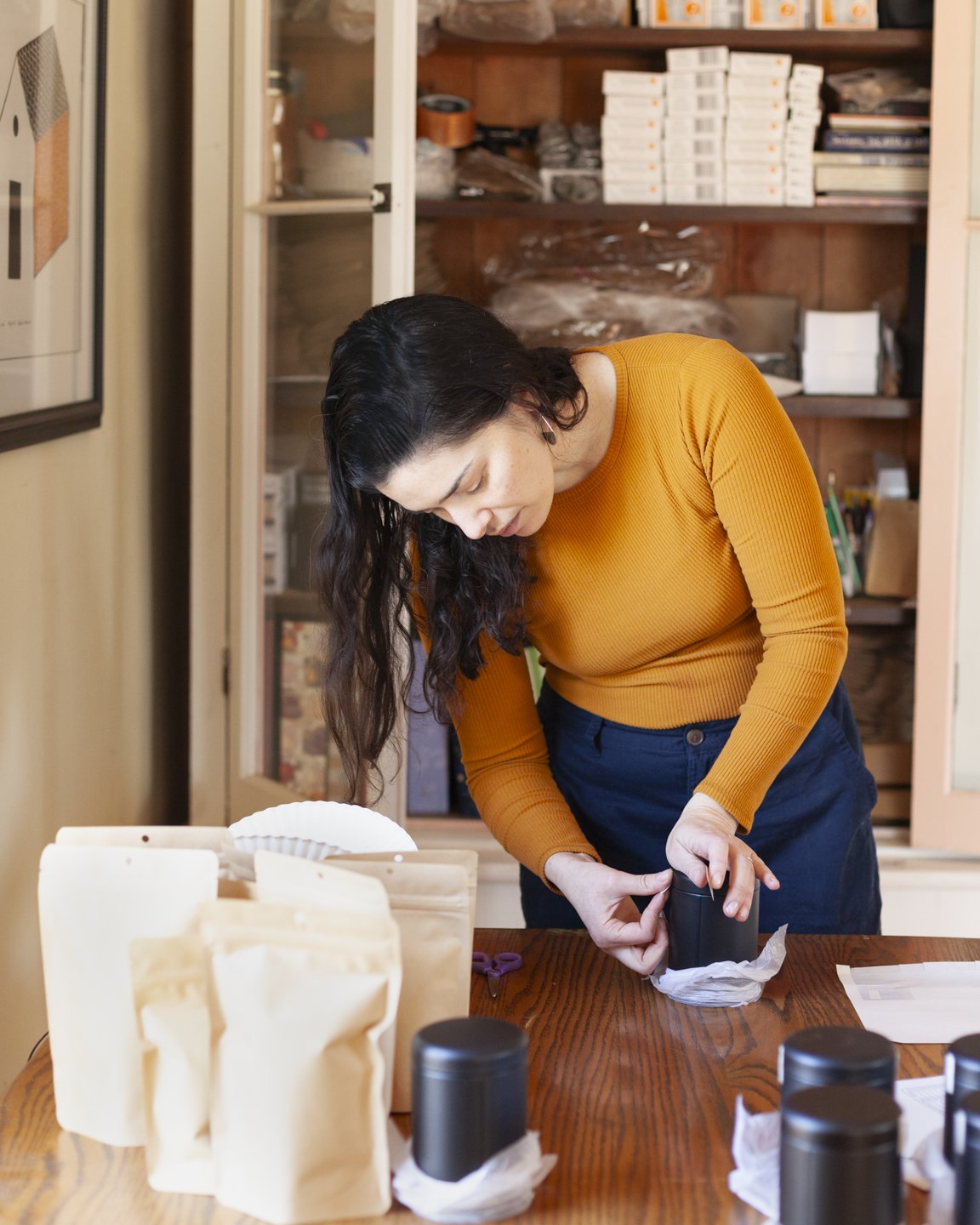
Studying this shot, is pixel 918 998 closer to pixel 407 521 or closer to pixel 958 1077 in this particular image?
pixel 958 1077

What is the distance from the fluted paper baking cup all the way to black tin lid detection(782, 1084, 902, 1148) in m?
0.37

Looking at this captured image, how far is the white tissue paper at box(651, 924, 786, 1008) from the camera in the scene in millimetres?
1122

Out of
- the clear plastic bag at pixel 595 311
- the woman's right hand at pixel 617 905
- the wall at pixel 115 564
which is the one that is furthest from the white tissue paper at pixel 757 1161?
the clear plastic bag at pixel 595 311

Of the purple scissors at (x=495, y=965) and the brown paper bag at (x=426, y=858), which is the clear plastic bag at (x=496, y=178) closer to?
the purple scissors at (x=495, y=965)

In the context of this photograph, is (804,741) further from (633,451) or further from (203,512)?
(203,512)

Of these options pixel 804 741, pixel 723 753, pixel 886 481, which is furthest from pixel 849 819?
pixel 886 481

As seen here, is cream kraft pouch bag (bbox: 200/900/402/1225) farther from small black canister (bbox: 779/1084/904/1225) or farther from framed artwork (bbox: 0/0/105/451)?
framed artwork (bbox: 0/0/105/451)

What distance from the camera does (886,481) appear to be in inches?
118

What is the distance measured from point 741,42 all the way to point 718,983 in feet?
7.71

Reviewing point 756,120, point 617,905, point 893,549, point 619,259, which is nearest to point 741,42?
point 756,120

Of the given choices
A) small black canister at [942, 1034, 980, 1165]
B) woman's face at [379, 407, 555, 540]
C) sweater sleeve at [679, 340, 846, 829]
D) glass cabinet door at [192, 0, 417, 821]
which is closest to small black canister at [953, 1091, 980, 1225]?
small black canister at [942, 1034, 980, 1165]

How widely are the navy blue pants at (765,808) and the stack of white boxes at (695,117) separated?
64.5 inches

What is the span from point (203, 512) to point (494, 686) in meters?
1.04

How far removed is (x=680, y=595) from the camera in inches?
56.3
